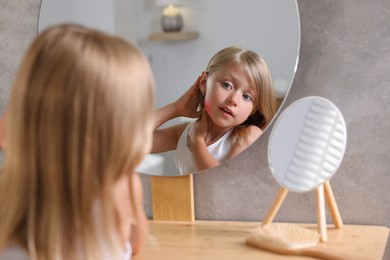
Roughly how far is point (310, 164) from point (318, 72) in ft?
0.73

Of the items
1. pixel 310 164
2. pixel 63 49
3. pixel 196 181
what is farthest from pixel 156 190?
pixel 63 49

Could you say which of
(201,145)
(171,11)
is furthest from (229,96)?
(171,11)

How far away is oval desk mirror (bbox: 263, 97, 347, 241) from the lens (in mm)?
1460

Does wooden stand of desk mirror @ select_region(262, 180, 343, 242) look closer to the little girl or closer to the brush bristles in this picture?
the brush bristles

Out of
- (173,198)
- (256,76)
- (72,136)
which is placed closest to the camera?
(72,136)

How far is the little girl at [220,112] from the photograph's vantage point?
1556 millimetres

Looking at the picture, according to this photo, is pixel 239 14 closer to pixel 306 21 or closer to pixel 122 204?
pixel 306 21

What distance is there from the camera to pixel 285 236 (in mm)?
1426

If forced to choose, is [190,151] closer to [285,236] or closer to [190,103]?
[190,103]

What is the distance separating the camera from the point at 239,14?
1560 mm

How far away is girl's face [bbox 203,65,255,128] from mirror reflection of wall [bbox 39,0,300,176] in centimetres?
5

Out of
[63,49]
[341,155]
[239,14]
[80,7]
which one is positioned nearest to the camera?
[63,49]

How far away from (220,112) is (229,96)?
4 centimetres

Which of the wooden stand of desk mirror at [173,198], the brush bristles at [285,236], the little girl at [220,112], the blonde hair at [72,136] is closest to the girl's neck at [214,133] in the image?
the little girl at [220,112]
